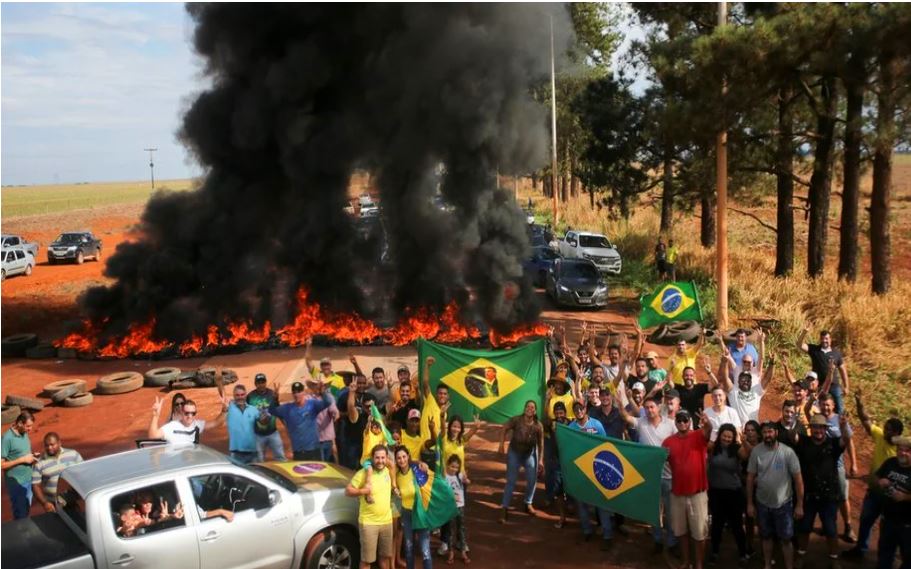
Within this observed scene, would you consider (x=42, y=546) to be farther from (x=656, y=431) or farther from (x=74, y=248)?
(x=74, y=248)

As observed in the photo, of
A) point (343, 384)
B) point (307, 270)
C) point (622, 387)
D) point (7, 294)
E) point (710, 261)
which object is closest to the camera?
point (622, 387)

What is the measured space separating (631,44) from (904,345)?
17.9 metres

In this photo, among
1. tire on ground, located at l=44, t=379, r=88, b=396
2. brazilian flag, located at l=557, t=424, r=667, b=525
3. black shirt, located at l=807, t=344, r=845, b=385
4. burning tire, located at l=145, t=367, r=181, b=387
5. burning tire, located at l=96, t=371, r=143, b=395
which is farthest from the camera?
burning tire, located at l=145, t=367, r=181, b=387

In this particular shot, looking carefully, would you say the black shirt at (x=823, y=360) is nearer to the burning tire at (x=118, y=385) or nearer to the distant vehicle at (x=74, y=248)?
the burning tire at (x=118, y=385)

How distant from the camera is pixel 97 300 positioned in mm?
20406

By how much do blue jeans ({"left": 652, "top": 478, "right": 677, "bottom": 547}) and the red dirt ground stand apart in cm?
22

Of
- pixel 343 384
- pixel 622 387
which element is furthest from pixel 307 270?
pixel 622 387

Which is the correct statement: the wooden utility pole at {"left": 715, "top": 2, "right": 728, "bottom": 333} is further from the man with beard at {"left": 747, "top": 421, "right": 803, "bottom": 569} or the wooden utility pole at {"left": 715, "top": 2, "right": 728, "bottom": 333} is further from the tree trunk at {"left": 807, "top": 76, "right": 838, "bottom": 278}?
the man with beard at {"left": 747, "top": 421, "right": 803, "bottom": 569}

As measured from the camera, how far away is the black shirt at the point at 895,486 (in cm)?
646

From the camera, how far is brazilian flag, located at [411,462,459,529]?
7.01m

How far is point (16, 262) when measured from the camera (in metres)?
31.8

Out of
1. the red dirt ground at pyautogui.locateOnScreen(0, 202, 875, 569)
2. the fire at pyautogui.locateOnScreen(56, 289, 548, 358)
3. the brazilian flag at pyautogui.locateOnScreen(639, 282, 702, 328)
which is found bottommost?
the red dirt ground at pyautogui.locateOnScreen(0, 202, 875, 569)

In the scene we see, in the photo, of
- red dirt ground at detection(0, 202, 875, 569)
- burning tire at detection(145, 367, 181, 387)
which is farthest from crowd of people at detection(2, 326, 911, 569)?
burning tire at detection(145, 367, 181, 387)

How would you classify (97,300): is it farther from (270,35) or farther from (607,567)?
(607,567)
